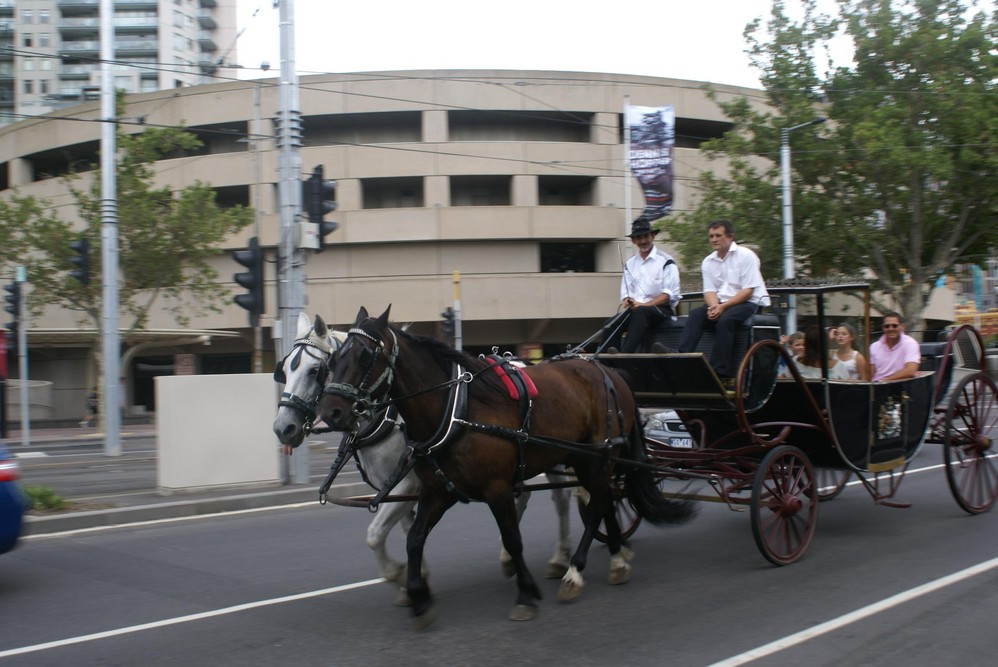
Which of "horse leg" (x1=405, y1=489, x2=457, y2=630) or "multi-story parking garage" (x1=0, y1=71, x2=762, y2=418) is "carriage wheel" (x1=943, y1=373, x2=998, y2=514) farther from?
"multi-story parking garage" (x1=0, y1=71, x2=762, y2=418)

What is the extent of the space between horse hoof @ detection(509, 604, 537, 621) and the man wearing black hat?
258cm

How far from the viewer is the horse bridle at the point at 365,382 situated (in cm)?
490

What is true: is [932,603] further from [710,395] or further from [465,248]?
[465,248]

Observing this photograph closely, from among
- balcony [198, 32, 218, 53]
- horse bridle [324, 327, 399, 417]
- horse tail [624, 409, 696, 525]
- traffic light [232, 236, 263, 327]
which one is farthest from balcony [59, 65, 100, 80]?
horse bridle [324, 327, 399, 417]

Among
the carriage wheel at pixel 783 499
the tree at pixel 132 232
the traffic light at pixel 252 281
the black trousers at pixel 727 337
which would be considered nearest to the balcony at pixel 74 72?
the tree at pixel 132 232

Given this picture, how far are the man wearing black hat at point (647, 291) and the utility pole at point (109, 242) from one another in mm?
14448

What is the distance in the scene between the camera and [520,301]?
35469 mm

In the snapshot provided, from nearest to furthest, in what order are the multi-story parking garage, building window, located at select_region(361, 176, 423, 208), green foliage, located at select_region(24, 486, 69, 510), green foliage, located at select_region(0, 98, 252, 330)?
green foliage, located at select_region(24, 486, 69, 510) < green foliage, located at select_region(0, 98, 252, 330) < the multi-story parking garage < building window, located at select_region(361, 176, 423, 208)

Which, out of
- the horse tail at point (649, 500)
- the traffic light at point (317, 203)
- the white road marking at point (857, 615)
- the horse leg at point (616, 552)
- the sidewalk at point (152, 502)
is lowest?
the sidewalk at point (152, 502)

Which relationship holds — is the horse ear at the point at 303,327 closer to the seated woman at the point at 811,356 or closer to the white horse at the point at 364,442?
the white horse at the point at 364,442

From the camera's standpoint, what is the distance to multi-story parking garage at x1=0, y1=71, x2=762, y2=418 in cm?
3509

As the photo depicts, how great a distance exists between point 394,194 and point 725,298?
3136 centimetres

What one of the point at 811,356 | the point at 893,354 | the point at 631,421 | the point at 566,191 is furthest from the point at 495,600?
the point at 566,191

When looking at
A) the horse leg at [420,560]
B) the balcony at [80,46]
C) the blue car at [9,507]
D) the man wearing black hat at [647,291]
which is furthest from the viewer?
the balcony at [80,46]
